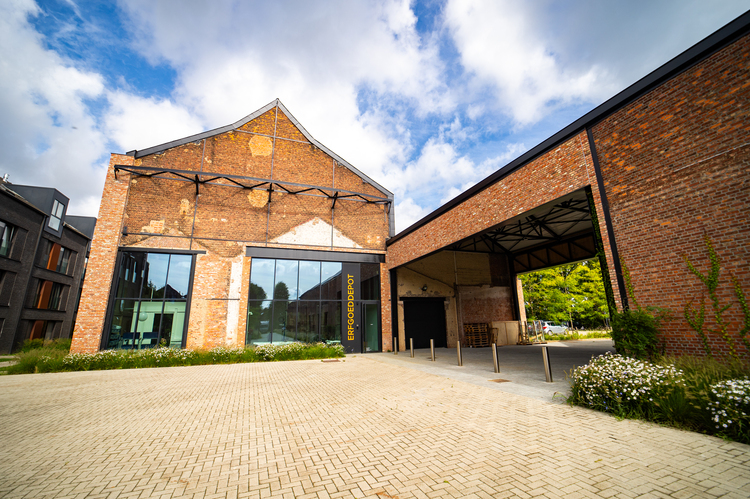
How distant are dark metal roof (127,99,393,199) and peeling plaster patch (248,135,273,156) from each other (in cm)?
99

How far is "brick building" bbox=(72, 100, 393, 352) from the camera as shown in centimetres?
1391

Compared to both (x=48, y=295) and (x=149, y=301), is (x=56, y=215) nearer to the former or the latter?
(x=48, y=295)

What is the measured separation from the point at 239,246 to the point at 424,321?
445 inches

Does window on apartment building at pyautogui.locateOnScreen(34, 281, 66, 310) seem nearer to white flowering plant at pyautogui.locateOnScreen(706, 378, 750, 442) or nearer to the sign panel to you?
the sign panel

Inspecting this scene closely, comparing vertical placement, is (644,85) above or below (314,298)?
above

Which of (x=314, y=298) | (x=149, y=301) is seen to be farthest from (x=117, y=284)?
(x=314, y=298)

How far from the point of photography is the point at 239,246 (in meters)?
15.5

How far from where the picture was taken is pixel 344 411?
219 inches

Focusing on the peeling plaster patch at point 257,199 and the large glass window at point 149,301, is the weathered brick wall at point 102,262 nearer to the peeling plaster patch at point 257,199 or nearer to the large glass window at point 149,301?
the large glass window at point 149,301

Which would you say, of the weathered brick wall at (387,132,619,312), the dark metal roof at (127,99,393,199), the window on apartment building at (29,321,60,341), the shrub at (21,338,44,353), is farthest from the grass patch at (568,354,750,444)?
the window on apartment building at (29,321,60,341)

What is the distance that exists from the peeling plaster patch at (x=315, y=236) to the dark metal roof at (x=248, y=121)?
372 centimetres

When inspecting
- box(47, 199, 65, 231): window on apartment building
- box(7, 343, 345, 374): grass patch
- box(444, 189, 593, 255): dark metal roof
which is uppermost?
box(47, 199, 65, 231): window on apartment building

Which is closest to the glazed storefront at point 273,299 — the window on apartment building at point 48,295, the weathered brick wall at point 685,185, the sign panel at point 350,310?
the sign panel at point 350,310

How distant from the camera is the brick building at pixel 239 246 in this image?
13906 millimetres
